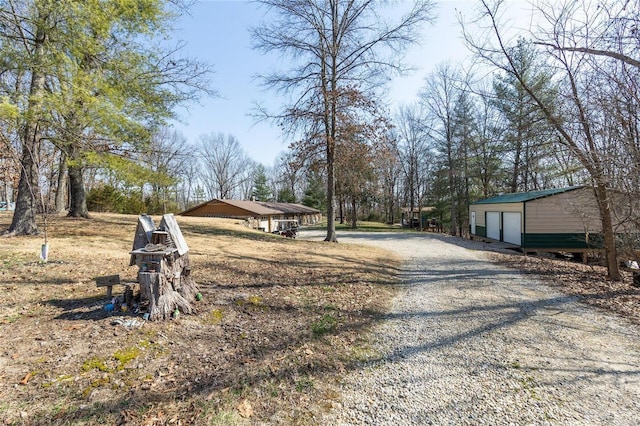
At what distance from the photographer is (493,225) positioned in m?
18.5

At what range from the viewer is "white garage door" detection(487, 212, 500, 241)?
17.9 meters

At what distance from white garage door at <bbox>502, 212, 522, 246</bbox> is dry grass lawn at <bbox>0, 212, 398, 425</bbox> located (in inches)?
500

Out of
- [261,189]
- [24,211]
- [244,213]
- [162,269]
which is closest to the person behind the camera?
[162,269]

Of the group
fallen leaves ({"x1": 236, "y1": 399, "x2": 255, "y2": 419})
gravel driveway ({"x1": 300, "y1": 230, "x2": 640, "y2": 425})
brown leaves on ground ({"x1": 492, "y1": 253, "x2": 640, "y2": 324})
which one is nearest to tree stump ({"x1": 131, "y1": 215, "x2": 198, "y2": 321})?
fallen leaves ({"x1": 236, "y1": 399, "x2": 255, "y2": 419})

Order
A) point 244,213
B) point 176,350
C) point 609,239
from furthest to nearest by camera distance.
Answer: point 244,213 → point 609,239 → point 176,350

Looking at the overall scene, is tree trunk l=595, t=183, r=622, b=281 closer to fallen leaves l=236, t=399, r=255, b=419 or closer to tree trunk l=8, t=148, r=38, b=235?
fallen leaves l=236, t=399, r=255, b=419

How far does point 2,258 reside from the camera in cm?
557

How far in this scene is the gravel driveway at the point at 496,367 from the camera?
2.46m

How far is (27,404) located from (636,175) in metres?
8.04

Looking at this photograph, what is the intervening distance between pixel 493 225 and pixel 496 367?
58.1 ft

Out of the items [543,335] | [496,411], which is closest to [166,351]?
[496,411]

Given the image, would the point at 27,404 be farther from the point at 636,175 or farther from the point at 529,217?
the point at 529,217

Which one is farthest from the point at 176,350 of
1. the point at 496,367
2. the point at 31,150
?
the point at 31,150

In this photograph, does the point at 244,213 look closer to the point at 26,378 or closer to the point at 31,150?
the point at 31,150
